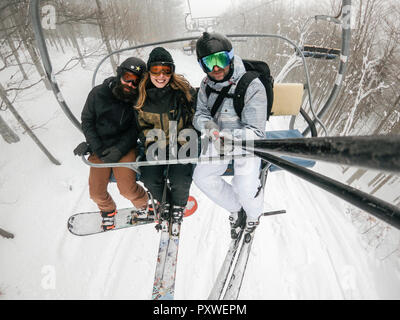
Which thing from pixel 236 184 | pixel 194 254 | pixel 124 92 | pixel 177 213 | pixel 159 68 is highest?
pixel 159 68

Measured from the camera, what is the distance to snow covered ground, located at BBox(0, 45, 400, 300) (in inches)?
127

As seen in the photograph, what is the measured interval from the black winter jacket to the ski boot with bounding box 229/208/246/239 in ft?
5.39

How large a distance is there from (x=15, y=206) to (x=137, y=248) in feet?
13.5

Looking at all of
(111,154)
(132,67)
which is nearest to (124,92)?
(132,67)

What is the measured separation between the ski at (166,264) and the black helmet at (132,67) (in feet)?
6.25

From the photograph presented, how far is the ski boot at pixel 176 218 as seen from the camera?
2.59m

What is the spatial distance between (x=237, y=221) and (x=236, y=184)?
0.71m

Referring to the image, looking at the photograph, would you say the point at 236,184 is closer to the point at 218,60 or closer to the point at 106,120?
the point at 218,60

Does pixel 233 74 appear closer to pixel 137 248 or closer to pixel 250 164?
pixel 250 164

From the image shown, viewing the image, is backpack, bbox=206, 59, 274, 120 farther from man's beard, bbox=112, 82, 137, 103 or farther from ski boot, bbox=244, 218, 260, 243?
ski boot, bbox=244, 218, 260, 243

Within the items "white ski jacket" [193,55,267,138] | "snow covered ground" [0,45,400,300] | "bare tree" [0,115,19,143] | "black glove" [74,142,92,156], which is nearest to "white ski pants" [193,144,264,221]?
"white ski jacket" [193,55,267,138]

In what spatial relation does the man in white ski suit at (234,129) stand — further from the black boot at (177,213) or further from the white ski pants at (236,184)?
the black boot at (177,213)

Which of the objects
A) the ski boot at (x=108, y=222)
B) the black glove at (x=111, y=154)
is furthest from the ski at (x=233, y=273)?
the black glove at (x=111, y=154)

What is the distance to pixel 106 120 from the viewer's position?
2387 millimetres
